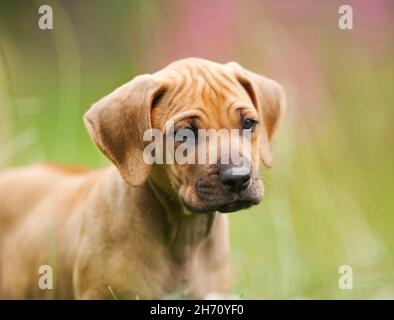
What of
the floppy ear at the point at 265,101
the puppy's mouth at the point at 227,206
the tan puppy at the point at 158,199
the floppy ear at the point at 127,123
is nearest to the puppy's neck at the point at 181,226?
the tan puppy at the point at 158,199

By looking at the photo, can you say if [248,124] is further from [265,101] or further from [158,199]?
[158,199]

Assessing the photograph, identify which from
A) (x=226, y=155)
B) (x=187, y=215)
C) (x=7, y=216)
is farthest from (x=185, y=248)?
(x=7, y=216)

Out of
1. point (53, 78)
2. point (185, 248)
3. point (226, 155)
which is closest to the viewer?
point (226, 155)

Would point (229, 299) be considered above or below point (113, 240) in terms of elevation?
below

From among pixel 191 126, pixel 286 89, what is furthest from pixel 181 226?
pixel 286 89

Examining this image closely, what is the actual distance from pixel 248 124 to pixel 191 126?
0.99 feet

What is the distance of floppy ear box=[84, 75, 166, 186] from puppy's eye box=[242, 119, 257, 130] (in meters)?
0.44

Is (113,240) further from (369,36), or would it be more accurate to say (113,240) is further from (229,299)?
(369,36)

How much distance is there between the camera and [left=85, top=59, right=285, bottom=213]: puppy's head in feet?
13.7

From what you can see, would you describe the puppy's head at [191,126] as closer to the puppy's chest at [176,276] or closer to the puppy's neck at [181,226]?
the puppy's neck at [181,226]

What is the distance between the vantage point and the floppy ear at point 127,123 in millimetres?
4395

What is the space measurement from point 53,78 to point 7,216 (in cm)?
186

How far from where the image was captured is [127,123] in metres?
4.46

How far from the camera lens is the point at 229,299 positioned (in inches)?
191
